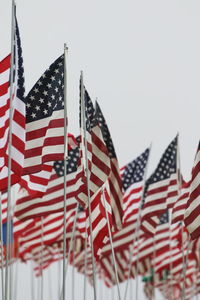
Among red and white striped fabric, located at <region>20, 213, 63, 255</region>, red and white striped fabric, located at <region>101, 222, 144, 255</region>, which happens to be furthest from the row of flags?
red and white striped fabric, located at <region>20, 213, 63, 255</region>

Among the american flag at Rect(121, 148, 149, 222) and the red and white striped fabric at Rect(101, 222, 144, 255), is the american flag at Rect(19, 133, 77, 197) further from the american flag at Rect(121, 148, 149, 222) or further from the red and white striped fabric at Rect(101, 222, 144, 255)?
the red and white striped fabric at Rect(101, 222, 144, 255)

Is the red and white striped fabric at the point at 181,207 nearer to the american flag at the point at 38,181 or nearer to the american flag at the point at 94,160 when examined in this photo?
the american flag at the point at 94,160

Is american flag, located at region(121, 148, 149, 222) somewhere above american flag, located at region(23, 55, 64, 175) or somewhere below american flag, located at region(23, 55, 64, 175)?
above

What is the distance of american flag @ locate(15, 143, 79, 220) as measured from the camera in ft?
76.2

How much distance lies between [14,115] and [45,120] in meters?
0.84

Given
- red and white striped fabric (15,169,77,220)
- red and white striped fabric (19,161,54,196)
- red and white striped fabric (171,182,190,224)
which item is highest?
red and white striped fabric (15,169,77,220)

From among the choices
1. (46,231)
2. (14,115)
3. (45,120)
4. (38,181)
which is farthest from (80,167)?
(46,231)

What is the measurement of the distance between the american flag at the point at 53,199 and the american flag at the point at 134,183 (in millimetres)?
3366

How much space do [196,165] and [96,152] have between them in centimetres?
249

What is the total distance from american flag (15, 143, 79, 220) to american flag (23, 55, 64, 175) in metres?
6.27

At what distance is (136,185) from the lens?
2711 cm

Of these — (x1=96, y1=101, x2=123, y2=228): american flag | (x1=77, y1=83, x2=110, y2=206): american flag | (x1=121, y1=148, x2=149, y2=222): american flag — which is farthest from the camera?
(x1=121, y1=148, x2=149, y2=222): american flag

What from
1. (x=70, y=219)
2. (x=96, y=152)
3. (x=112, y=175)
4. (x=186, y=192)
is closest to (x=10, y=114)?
(x=96, y=152)

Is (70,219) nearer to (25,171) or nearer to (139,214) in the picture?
(139,214)
